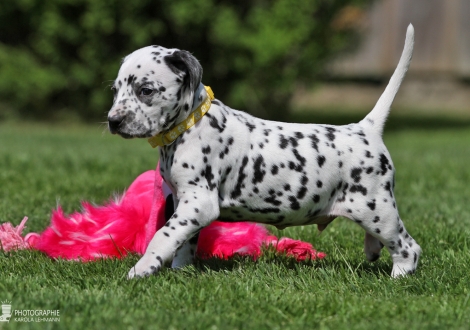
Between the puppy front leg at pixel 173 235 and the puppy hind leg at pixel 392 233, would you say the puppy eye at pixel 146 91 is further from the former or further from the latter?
the puppy hind leg at pixel 392 233

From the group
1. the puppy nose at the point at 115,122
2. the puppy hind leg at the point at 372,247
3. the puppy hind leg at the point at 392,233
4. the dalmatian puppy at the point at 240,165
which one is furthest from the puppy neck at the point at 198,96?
the puppy hind leg at the point at 372,247

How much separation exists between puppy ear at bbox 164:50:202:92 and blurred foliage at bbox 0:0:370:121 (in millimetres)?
11205

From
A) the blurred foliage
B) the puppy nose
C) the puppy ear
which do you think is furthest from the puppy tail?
the blurred foliage

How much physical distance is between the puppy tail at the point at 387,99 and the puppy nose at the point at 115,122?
149 centimetres

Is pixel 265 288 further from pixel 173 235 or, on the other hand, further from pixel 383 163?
pixel 383 163

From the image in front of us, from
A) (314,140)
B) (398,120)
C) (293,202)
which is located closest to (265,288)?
(293,202)

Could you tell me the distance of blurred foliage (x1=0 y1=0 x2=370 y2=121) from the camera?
15.3 metres

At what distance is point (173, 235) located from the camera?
3.91m

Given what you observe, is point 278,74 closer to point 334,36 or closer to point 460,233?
point 334,36

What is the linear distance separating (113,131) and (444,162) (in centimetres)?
749

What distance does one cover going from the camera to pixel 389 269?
461cm

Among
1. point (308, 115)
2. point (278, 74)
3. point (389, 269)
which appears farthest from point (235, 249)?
point (308, 115)

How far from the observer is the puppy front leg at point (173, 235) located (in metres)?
3.90

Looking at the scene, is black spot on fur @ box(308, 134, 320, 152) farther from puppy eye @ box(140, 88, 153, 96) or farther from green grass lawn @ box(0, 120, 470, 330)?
puppy eye @ box(140, 88, 153, 96)
